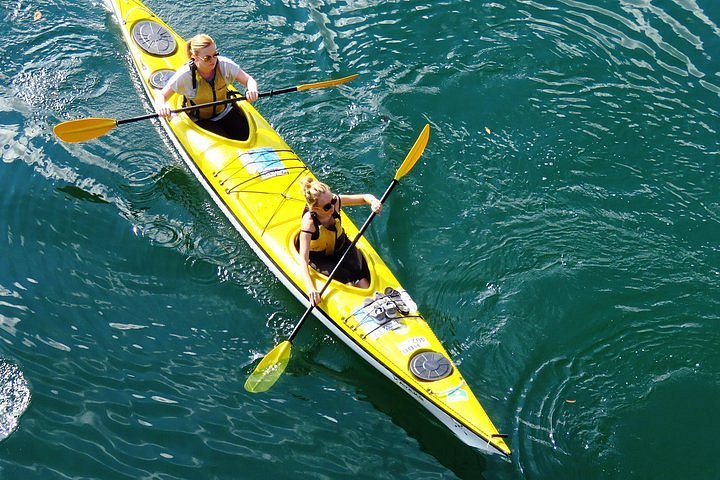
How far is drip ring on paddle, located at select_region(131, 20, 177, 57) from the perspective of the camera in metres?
8.95

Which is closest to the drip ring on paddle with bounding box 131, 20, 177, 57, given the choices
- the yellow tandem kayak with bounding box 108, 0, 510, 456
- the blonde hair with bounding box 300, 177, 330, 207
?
the yellow tandem kayak with bounding box 108, 0, 510, 456

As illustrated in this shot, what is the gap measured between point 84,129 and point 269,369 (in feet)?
11.1

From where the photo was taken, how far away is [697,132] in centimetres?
834

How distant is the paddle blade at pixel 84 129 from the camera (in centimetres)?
772

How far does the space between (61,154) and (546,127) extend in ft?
17.4

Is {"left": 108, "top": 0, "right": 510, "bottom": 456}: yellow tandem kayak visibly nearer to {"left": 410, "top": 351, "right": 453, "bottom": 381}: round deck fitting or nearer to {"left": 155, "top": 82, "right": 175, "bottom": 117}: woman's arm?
{"left": 410, "top": 351, "right": 453, "bottom": 381}: round deck fitting

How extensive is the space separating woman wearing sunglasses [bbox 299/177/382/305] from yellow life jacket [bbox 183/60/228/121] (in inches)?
79.3

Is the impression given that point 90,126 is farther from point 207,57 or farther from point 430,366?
point 430,366

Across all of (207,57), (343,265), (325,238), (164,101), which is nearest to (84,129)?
(164,101)

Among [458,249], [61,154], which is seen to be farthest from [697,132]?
[61,154]

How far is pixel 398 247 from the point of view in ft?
24.1

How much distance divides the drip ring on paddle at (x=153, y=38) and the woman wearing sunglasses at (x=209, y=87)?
54.9 inches

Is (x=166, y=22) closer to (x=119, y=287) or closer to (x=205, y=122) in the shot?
(x=205, y=122)

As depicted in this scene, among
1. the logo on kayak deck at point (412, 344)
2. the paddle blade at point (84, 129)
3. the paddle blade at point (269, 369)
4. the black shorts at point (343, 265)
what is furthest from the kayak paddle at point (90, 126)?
→ the logo on kayak deck at point (412, 344)
